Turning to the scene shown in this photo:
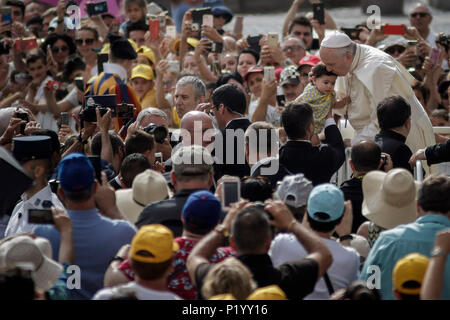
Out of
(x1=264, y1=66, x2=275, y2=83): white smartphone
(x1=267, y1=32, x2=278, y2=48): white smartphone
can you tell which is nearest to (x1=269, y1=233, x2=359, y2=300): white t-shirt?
(x1=264, y1=66, x2=275, y2=83): white smartphone

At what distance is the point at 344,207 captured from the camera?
487cm

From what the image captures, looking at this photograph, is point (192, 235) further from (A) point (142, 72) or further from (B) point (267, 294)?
(A) point (142, 72)

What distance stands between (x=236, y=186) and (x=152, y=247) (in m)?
0.88

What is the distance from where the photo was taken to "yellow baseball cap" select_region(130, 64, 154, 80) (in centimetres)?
955

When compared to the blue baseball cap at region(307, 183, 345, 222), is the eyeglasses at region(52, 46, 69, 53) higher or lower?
higher

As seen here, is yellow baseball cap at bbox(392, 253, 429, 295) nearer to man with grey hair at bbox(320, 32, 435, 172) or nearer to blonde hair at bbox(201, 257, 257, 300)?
blonde hair at bbox(201, 257, 257, 300)

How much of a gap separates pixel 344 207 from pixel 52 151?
217cm

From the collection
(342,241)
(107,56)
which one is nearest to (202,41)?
(107,56)

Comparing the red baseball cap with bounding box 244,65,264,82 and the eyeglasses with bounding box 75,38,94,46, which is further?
the eyeglasses with bounding box 75,38,94,46

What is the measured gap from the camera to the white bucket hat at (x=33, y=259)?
425 centimetres

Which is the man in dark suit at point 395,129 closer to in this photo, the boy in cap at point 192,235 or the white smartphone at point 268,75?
the white smartphone at point 268,75

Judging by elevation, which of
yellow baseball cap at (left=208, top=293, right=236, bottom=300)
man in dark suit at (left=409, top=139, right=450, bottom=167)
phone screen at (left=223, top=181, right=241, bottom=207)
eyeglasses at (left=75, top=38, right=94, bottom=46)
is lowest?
yellow baseball cap at (left=208, top=293, right=236, bottom=300)

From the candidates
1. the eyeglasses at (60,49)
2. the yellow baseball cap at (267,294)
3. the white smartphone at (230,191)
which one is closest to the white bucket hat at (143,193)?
the white smartphone at (230,191)
